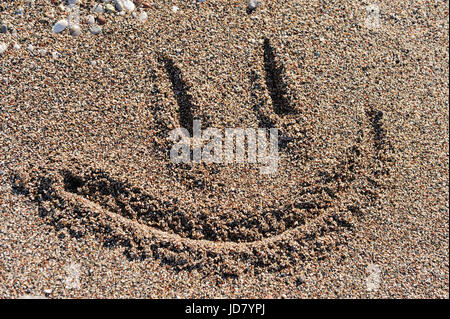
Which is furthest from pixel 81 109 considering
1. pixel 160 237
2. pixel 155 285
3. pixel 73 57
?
pixel 155 285

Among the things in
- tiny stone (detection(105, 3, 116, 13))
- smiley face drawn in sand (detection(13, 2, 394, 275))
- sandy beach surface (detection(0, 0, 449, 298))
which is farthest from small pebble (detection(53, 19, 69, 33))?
smiley face drawn in sand (detection(13, 2, 394, 275))

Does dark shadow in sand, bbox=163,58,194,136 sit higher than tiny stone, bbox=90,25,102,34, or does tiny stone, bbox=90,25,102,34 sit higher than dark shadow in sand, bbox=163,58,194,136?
tiny stone, bbox=90,25,102,34

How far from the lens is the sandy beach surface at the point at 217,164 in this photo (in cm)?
225

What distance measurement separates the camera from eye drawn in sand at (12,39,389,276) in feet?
7.38

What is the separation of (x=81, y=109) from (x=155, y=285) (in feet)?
3.64

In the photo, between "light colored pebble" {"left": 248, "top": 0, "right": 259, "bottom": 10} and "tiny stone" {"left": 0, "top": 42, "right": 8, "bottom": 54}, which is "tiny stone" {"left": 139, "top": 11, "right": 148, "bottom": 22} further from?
"tiny stone" {"left": 0, "top": 42, "right": 8, "bottom": 54}

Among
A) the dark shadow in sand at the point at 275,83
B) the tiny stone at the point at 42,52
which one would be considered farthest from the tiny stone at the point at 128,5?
the dark shadow in sand at the point at 275,83

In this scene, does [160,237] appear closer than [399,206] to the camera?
Yes

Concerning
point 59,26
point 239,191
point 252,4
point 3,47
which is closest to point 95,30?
point 59,26

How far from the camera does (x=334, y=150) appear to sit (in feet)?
7.89

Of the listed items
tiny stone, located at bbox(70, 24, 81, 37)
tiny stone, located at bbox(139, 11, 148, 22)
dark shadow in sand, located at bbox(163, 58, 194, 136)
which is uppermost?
tiny stone, located at bbox(139, 11, 148, 22)

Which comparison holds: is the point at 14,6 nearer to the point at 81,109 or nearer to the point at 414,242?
the point at 81,109
